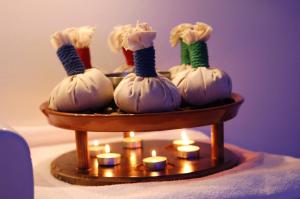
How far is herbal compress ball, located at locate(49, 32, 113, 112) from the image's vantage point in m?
0.74

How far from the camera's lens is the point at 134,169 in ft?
2.53

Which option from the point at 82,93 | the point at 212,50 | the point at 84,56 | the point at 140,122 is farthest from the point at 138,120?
the point at 212,50

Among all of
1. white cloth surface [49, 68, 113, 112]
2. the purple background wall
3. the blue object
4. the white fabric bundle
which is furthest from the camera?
the purple background wall

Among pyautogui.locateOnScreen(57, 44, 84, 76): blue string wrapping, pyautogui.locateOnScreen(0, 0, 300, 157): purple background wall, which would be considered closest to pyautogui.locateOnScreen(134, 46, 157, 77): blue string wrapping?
pyautogui.locateOnScreen(57, 44, 84, 76): blue string wrapping

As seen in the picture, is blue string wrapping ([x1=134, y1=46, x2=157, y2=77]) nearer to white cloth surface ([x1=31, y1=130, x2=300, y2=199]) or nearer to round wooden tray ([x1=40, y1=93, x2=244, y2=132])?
round wooden tray ([x1=40, y1=93, x2=244, y2=132])

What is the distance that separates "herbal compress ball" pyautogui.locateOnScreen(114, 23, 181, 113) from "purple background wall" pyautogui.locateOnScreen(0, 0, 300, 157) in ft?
1.27

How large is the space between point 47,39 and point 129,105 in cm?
42

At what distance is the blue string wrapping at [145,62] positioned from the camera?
0.71m

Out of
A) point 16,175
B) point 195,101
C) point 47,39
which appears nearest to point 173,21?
point 47,39

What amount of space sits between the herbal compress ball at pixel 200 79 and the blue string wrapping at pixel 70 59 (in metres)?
0.17

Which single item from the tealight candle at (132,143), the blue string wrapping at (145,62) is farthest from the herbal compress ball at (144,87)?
the tealight candle at (132,143)

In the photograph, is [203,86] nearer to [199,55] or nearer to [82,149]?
[199,55]

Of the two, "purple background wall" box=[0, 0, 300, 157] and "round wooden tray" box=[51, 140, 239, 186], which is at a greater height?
"purple background wall" box=[0, 0, 300, 157]

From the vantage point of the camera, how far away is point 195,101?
2.54 ft
